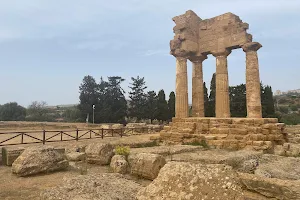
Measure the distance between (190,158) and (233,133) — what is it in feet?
20.1

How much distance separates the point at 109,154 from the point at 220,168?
6.07m

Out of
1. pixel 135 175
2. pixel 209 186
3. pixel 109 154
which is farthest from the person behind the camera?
pixel 109 154

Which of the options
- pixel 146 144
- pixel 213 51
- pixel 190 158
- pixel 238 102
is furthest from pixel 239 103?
pixel 190 158

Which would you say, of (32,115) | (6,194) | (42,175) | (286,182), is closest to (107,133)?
(42,175)

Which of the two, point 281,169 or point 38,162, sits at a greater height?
point 38,162

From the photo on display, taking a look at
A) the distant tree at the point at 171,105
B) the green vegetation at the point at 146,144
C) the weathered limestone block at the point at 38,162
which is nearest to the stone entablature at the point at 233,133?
the green vegetation at the point at 146,144

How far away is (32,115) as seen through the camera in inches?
2275

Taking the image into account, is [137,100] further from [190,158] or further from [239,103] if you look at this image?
[190,158]

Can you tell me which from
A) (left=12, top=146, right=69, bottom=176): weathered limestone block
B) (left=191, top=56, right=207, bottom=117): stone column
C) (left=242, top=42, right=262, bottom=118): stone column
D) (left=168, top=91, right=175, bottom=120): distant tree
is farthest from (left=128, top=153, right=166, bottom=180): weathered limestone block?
(left=168, top=91, right=175, bottom=120): distant tree

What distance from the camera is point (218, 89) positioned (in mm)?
17984

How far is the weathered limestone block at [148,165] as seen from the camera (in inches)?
255

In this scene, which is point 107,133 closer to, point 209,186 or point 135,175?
→ point 135,175

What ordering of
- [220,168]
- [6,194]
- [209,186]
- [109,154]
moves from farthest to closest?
[109,154] < [6,194] < [220,168] < [209,186]

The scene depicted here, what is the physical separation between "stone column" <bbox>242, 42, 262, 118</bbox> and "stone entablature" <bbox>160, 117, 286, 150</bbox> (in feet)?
6.84
